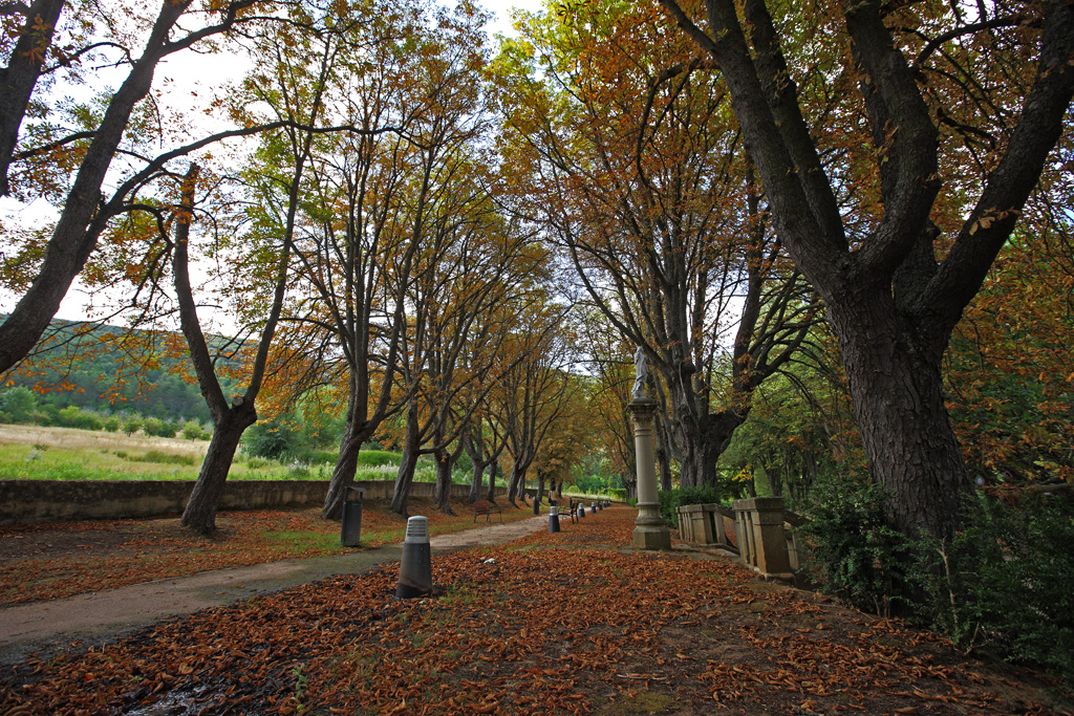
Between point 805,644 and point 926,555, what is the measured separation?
114cm

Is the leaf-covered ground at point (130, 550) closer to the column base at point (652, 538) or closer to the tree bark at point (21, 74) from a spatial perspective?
the tree bark at point (21, 74)

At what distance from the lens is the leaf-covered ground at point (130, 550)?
5.93 meters

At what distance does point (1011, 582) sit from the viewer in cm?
300

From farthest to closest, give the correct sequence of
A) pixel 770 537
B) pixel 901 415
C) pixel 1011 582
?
pixel 770 537, pixel 901 415, pixel 1011 582

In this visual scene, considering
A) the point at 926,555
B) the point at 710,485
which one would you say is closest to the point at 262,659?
the point at 926,555

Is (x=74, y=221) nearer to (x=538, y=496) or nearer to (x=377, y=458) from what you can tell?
(x=538, y=496)

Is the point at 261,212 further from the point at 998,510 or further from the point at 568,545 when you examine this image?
the point at 998,510

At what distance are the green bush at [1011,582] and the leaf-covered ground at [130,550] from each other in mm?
8338

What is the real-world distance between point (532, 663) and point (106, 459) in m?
17.9

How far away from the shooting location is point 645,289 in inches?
524

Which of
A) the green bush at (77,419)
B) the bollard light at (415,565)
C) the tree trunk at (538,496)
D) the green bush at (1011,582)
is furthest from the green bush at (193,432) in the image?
the green bush at (1011,582)

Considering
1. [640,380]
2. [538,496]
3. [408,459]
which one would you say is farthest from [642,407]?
[538,496]

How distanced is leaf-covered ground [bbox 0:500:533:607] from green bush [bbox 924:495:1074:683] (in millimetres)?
8338

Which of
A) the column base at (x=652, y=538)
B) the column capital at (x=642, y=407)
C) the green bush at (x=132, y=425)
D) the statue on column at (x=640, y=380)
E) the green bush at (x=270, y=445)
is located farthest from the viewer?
the green bush at (x=270, y=445)
